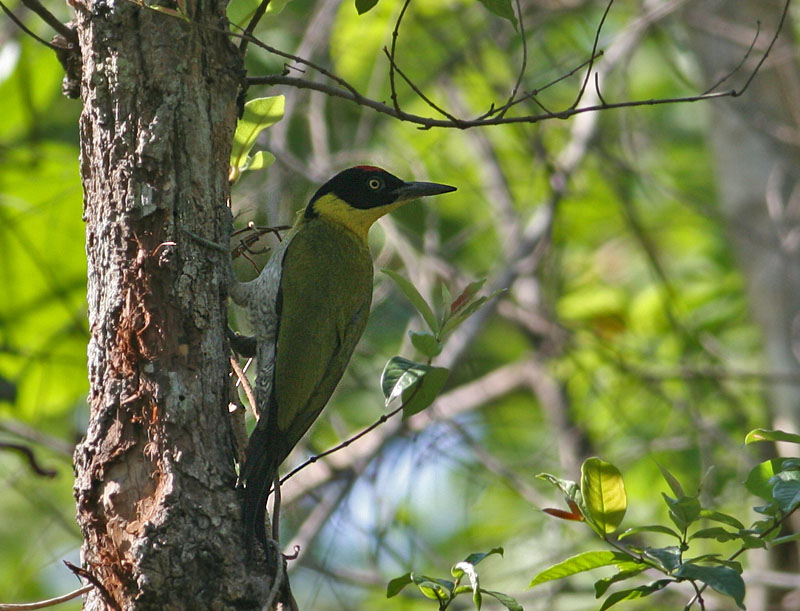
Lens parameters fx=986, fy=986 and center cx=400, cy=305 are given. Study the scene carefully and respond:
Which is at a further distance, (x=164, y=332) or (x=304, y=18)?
(x=304, y=18)

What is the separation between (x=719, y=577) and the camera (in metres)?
2.05

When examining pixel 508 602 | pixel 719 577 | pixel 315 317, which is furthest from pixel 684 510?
pixel 315 317

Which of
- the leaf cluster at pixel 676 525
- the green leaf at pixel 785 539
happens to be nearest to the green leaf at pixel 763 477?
the leaf cluster at pixel 676 525

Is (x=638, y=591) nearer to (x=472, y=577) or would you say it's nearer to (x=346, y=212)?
(x=472, y=577)

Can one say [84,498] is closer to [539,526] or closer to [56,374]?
[56,374]

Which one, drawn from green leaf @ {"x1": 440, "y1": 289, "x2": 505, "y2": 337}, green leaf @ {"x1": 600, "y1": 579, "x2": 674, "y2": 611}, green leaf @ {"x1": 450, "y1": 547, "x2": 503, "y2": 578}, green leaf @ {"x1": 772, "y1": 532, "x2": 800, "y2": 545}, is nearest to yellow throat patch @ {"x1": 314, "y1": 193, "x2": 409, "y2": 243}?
Result: green leaf @ {"x1": 440, "y1": 289, "x2": 505, "y2": 337}

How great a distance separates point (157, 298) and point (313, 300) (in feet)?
3.97

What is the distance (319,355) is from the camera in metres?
3.49

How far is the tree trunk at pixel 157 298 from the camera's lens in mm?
2273

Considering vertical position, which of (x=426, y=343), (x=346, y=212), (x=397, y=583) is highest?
(x=346, y=212)

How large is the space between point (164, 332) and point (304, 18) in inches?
186

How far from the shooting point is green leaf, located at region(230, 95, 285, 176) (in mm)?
2918

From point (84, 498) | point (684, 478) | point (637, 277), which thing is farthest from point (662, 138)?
point (84, 498)

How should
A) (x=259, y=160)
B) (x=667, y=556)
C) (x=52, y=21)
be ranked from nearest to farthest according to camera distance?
(x=667, y=556) → (x=52, y=21) → (x=259, y=160)
